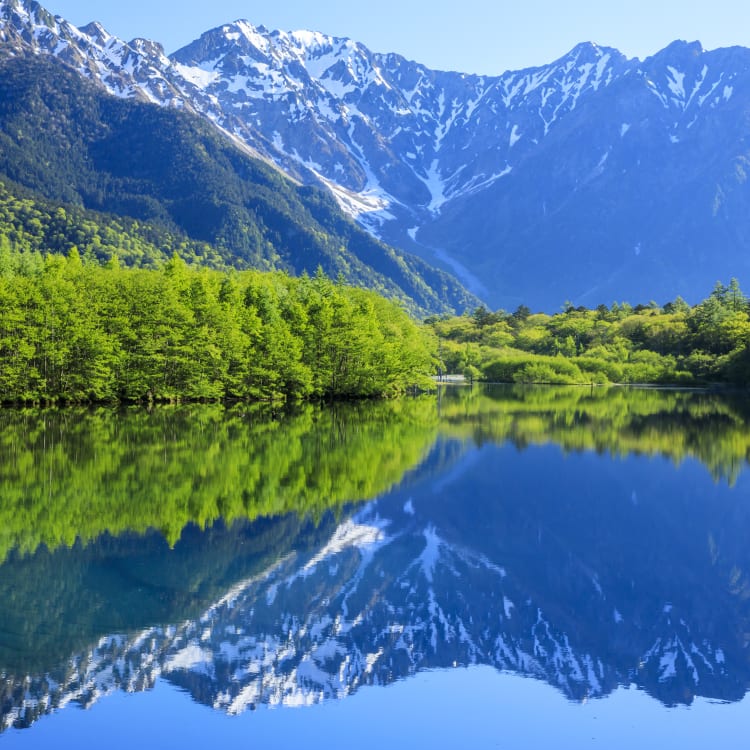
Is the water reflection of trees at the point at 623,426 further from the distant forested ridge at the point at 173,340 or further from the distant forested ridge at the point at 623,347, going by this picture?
the distant forested ridge at the point at 623,347

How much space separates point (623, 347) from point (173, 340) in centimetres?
8808

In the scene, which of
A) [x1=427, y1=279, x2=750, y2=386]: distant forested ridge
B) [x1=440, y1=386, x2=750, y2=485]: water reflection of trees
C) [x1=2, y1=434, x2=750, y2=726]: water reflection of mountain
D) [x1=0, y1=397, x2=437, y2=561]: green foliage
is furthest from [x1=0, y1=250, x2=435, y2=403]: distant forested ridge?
[x1=427, y1=279, x2=750, y2=386]: distant forested ridge

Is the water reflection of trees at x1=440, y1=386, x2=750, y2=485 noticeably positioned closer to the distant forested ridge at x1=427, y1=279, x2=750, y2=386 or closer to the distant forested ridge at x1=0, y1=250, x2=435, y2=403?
the distant forested ridge at x1=0, y1=250, x2=435, y2=403

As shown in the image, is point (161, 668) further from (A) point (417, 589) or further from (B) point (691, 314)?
(B) point (691, 314)

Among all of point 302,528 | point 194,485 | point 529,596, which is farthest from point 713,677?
point 194,485

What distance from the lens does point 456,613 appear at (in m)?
14.4

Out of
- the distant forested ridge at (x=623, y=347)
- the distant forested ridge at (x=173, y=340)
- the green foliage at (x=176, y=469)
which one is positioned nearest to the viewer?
the green foliage at (x=176, y=469)

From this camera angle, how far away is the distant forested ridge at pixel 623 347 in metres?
112

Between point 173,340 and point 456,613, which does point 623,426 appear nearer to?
point 173,340

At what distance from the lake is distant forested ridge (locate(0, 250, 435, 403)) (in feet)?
94.0

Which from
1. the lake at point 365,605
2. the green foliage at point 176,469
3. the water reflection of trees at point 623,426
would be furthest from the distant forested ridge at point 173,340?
the lake at point 365,605

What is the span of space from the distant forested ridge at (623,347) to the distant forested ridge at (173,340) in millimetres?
51525

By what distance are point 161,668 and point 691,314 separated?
408 feet

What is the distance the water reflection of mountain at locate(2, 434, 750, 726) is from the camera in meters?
11.8
